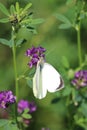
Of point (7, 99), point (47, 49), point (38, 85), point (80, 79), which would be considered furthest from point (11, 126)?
point (47, 49)

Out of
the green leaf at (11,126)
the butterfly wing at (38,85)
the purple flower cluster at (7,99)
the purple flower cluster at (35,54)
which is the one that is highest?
the purple flower cluster at (35,54)

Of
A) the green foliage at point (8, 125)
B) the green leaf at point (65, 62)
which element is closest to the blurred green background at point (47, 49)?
the green leaf at point (65, 62)

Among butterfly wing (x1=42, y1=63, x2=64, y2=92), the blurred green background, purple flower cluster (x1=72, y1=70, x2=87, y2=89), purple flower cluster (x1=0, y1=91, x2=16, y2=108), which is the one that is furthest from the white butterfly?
the blurred green background

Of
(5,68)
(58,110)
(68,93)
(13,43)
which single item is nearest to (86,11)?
(68,93)

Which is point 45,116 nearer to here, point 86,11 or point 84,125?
point 84,125

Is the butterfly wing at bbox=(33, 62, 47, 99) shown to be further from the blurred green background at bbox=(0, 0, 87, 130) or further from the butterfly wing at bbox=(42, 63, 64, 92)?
the blurred green background at bbox=(0, 0, 87, 130)

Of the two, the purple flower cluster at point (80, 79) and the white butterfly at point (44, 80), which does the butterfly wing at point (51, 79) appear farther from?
the purple flower cluster at point (80, 79)

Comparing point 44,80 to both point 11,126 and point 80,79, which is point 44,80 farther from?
point 80,79
